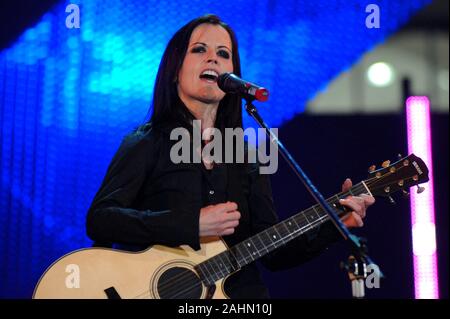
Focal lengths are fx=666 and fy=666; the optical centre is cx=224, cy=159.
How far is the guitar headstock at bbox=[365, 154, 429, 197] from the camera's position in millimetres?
2711

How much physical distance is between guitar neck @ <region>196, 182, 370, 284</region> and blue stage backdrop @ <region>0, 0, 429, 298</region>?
98 centimetres

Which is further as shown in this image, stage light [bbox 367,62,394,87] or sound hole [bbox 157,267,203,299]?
stage light [bbox 367,62,394,87]

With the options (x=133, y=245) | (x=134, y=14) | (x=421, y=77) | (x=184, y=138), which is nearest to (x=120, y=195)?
(x=133, y=245)

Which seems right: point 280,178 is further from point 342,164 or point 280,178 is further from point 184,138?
point 184,138

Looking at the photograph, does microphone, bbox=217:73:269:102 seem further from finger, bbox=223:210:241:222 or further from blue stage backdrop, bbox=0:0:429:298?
blue stage backdrop, bbox=0:0:429:298

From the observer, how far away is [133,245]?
2686 mm

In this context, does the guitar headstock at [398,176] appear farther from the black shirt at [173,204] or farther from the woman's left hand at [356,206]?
the black shirt at [173,204]

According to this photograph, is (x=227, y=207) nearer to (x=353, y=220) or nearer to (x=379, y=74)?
(x=353, y=220)

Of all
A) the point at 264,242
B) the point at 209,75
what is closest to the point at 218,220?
the point at 264,242

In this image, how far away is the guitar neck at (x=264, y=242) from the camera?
2547mm

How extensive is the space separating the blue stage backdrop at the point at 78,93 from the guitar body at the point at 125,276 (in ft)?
3.12

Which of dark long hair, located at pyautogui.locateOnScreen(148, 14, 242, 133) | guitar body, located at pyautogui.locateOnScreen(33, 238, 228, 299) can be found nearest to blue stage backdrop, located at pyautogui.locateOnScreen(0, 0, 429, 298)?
dark long hair, located at pyautogui.locateOnScreen(148, 14, 242, 133)

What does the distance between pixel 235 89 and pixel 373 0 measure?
5.28 feet

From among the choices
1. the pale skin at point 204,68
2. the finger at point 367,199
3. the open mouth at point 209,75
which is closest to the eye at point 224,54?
the pale skin at point 204,68
